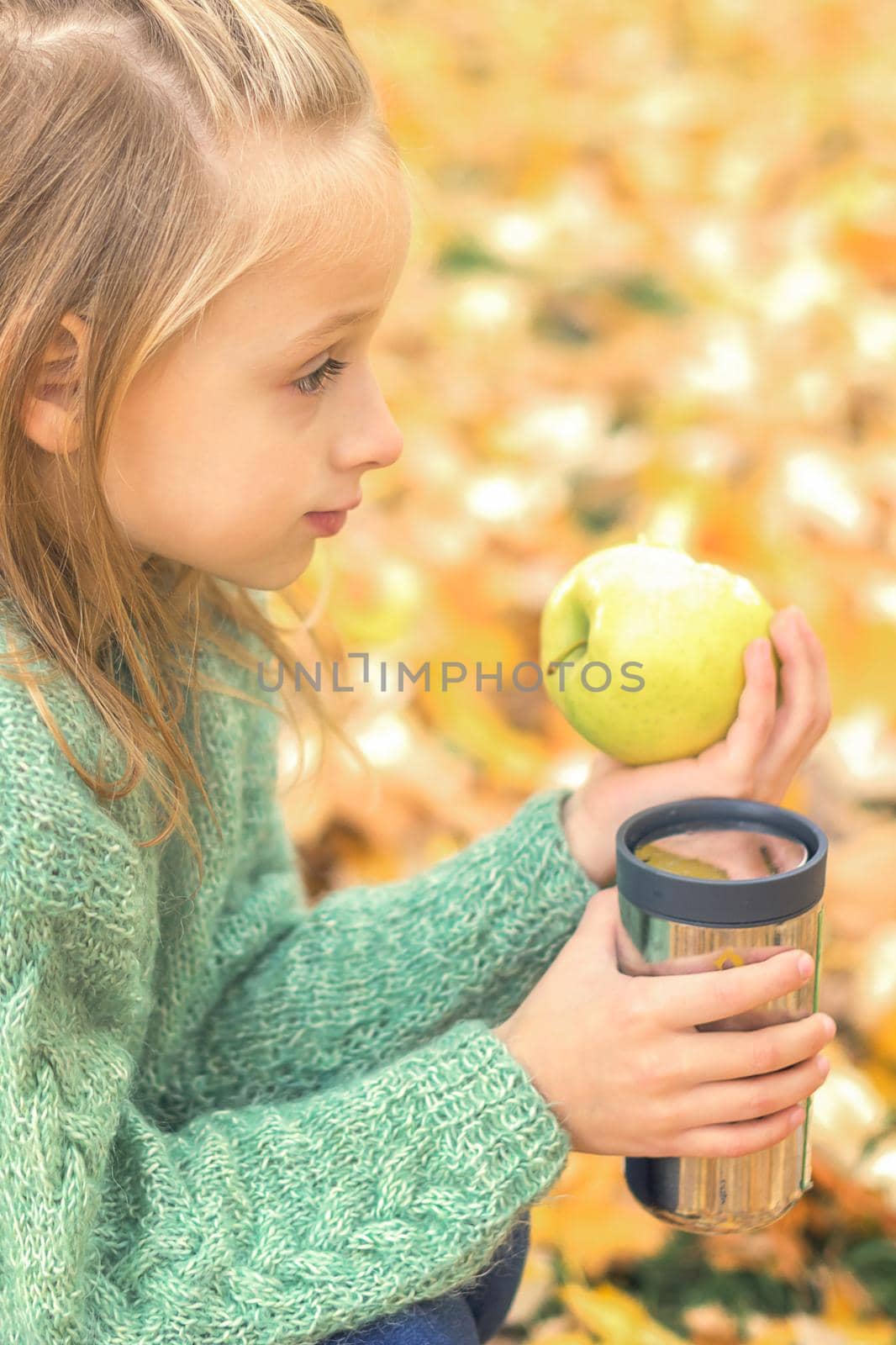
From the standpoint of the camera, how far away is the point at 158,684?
98 cm

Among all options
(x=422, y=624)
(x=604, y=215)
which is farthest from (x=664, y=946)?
(x=604, y=215)

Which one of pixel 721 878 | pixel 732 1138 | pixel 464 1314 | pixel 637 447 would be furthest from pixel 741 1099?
pixel 637 447

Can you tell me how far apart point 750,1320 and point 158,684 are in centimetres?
74

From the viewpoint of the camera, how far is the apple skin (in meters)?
0.99

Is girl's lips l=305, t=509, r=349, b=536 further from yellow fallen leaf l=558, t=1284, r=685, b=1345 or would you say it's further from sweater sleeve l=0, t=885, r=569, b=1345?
yellow fallen leaf l=558, t=1284, r=685, b=1345

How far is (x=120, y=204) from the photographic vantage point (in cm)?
85

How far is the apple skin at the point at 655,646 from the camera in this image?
0.99 meters

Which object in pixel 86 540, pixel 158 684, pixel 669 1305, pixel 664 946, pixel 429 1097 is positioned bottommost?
pixel 669 1305

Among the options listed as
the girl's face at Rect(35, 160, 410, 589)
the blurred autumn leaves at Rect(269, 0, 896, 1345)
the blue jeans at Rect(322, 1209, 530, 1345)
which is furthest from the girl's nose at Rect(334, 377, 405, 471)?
the blue jeans at Rect(322, 1209, 530, 1345)

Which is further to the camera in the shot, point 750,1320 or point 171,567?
point 750,1320

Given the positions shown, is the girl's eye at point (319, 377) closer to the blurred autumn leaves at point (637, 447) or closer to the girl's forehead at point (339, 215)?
the girl's forehead at point (339, 215)

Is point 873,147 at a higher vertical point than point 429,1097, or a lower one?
higher

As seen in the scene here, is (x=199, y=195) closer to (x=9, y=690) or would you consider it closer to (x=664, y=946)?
(x=9, y=690)

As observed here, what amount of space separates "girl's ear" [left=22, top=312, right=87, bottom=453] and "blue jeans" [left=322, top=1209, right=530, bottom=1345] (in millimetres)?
557
